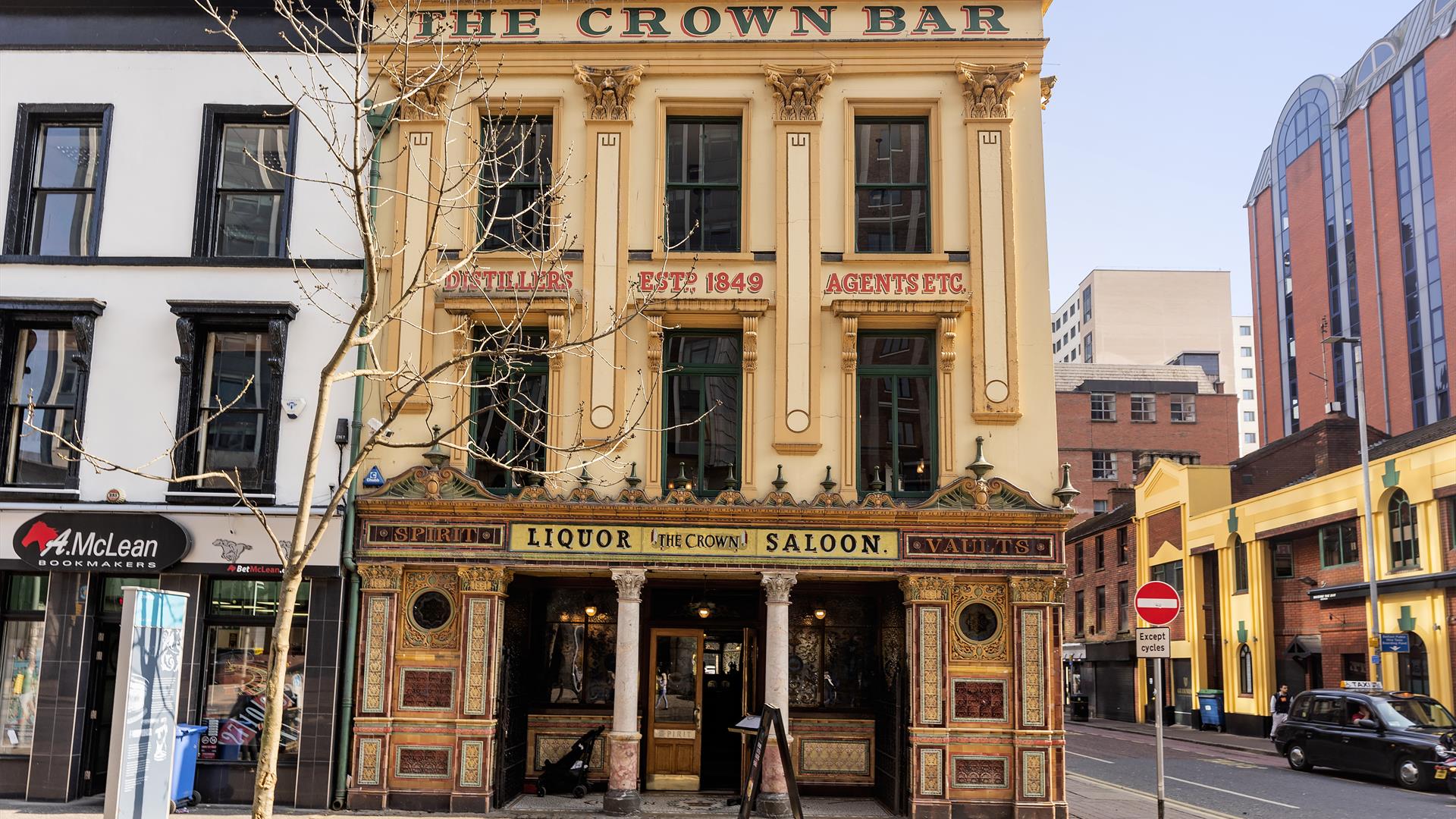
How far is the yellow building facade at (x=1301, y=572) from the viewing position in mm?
30375

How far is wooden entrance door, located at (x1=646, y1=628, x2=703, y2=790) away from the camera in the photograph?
62.8 feet

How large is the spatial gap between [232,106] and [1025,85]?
11952 mm

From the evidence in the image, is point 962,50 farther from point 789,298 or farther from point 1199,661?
point 1199,661

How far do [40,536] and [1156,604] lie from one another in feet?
48.9

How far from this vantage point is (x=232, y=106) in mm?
18312

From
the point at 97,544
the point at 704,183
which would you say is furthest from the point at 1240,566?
the point at 97,544

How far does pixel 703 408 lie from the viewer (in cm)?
1788

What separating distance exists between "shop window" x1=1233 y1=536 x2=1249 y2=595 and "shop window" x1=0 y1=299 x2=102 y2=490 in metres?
35.8

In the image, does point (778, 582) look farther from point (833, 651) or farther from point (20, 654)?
point (20, 654)

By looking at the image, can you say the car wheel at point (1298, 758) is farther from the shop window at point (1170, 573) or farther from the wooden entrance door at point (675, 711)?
the shop window at point (1170, 573)

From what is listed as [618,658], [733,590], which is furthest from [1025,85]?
[618,658]

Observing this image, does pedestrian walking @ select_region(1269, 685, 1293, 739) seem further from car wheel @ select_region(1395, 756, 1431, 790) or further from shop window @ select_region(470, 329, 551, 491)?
shop window @ select_region(470, 329, 551, 491)

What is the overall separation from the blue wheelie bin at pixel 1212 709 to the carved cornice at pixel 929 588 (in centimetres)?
2924

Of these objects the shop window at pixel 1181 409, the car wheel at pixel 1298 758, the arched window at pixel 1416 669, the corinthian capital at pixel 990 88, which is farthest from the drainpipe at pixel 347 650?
the shop window at pixel 1181 409
